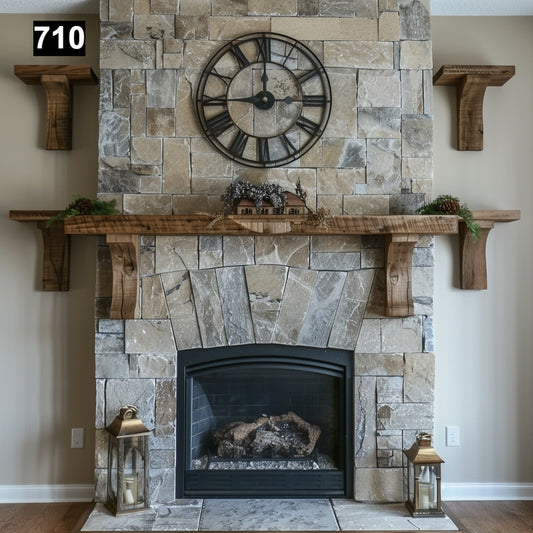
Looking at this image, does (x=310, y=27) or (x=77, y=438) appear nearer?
(x=310, y=27)

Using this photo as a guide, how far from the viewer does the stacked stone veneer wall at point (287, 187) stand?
2961 millimetres

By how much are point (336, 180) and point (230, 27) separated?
932 millimetres

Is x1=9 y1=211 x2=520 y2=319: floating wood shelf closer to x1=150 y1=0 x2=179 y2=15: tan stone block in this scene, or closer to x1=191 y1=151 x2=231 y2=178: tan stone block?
x1=191 y1=151 x2=231 y2=178: tan stone block

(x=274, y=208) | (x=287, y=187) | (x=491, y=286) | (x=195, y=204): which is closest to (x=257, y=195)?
(x=274, y=208)

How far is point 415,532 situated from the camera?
8.73 feet

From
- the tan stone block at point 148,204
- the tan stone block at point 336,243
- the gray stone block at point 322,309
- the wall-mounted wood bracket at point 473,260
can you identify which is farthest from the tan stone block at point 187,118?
the wall-mounted wood bracket at point 473,260

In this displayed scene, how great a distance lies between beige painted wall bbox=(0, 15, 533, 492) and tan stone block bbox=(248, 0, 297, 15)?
0.85m

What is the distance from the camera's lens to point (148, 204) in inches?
117

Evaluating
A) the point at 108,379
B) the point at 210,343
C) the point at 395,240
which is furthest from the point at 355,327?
the point at 108,379

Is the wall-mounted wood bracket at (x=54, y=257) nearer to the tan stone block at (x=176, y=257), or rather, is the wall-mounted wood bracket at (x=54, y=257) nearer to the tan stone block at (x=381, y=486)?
the tan stone block at (x=176, y=257)

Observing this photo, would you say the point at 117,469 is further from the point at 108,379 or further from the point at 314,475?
A: the point at 314,475

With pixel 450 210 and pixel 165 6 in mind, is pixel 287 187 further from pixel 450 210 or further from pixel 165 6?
pixel 165 6

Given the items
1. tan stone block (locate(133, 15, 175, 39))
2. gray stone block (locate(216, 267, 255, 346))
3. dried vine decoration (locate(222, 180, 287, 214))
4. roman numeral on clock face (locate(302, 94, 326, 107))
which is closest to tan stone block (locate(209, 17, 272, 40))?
tan stone block (locate(133, 15, 175, 39))

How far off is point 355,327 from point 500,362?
911 millimetres
